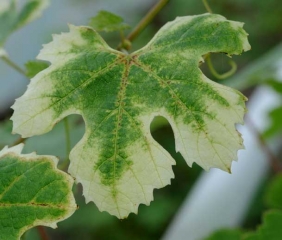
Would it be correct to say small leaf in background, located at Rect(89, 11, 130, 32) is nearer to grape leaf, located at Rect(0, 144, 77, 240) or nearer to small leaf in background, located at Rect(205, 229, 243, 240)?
grape leaf, located at Rect(0, 144, 77, 240)

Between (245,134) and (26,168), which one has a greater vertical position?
(26,168)

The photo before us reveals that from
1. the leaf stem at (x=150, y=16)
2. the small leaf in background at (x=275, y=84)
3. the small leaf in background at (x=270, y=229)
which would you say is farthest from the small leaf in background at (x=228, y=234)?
the leaf stem at (x=150, y=16)

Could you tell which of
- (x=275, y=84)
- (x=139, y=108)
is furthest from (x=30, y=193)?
(x=275, y=84)

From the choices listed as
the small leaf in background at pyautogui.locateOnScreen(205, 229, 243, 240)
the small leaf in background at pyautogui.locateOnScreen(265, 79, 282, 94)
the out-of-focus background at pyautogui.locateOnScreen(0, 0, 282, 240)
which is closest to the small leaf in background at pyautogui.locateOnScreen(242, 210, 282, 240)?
the small leaf in background at pyautogui.locateOnScreen(205, 229, 243, 240)

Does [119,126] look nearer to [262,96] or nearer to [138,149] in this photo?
[138,149]

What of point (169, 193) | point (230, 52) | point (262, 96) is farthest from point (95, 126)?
point (169, 193)
